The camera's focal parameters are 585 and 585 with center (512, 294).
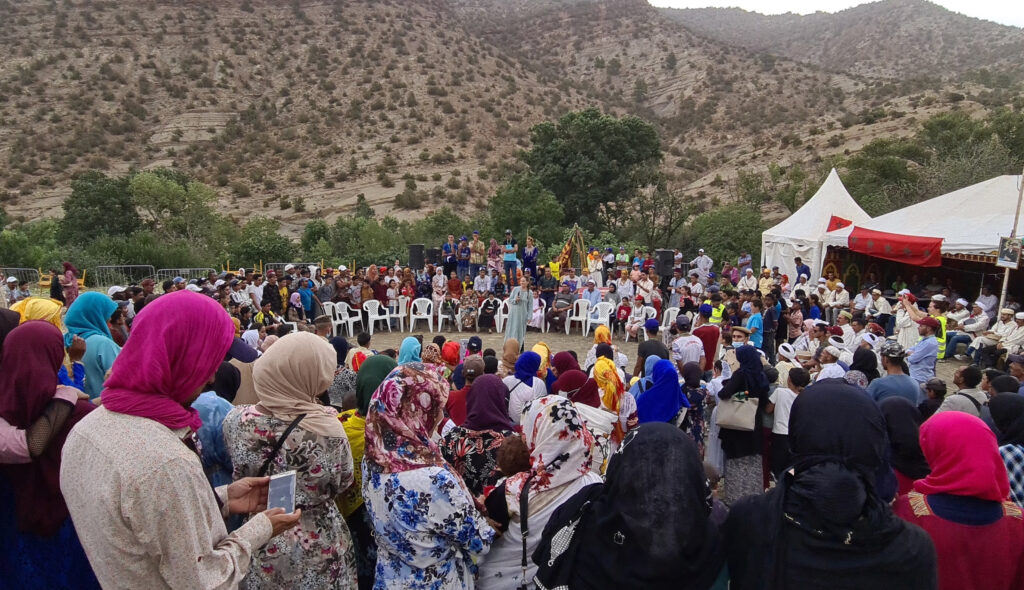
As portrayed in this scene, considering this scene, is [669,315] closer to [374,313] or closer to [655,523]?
[374,313]

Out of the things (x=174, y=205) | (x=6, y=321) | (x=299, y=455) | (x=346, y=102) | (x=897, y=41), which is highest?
(x=897, y=41)

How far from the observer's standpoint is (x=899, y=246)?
13.3 meters

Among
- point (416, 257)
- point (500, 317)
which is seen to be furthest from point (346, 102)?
point (500, 317)

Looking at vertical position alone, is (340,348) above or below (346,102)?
below

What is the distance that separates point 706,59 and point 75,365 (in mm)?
54216

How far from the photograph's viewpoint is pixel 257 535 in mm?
1758

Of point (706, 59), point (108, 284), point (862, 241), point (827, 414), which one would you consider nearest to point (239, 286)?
point (108, 284)

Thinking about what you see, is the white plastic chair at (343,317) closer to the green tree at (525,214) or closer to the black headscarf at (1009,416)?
the green tree at (525,214)

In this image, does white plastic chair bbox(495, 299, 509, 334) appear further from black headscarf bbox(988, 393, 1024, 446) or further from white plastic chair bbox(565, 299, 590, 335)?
black headscarf bbox(988, 393, 1024, 446)

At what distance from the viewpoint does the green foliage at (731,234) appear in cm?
2138

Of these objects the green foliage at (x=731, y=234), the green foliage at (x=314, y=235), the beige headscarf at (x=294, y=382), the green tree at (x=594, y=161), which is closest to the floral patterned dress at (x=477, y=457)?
the beige headscarf at (x=294, y=382)

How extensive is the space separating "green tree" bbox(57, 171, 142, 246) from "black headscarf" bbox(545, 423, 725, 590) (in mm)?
25955

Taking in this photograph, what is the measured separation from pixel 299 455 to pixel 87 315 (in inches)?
157

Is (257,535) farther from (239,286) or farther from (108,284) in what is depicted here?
(108,284)
